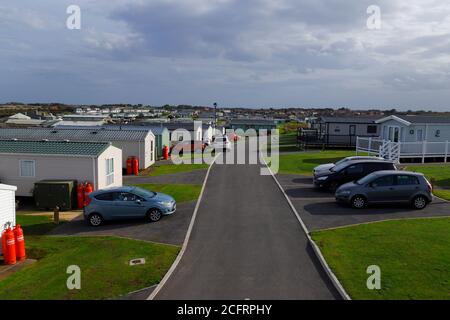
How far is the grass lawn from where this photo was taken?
1041 cm

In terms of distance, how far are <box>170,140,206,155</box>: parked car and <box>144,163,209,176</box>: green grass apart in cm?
941

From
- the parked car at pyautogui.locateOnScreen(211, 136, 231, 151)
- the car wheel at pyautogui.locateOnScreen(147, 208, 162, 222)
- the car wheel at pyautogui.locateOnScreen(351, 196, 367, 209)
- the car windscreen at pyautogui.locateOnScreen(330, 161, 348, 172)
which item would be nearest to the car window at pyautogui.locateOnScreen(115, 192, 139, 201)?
the car wheel at pyautogui.locateOnScreen(147, 208, 162, 222)

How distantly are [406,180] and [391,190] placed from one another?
0.82 m

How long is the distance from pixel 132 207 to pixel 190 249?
4798 mm

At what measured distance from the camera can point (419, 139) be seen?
117ft

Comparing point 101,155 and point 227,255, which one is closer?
point 227,255

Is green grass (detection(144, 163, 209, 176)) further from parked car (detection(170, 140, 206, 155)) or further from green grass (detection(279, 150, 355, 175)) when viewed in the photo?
parked car (detection(170, 140, 206, 155))

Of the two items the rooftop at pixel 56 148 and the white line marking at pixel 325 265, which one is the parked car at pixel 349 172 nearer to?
the white line marking at pixel 325 265

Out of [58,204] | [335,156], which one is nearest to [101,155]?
[58,204]

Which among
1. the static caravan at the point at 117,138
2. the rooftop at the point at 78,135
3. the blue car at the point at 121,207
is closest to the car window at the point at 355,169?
the blue car at the point at 121,207

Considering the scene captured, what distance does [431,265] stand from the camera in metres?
12.0

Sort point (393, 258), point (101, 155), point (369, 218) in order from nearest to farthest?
point (393, 258), point (369, 218), point (101, 155)

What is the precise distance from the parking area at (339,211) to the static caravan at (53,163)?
1008 centimetres

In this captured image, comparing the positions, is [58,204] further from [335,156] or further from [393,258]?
[335,156]
